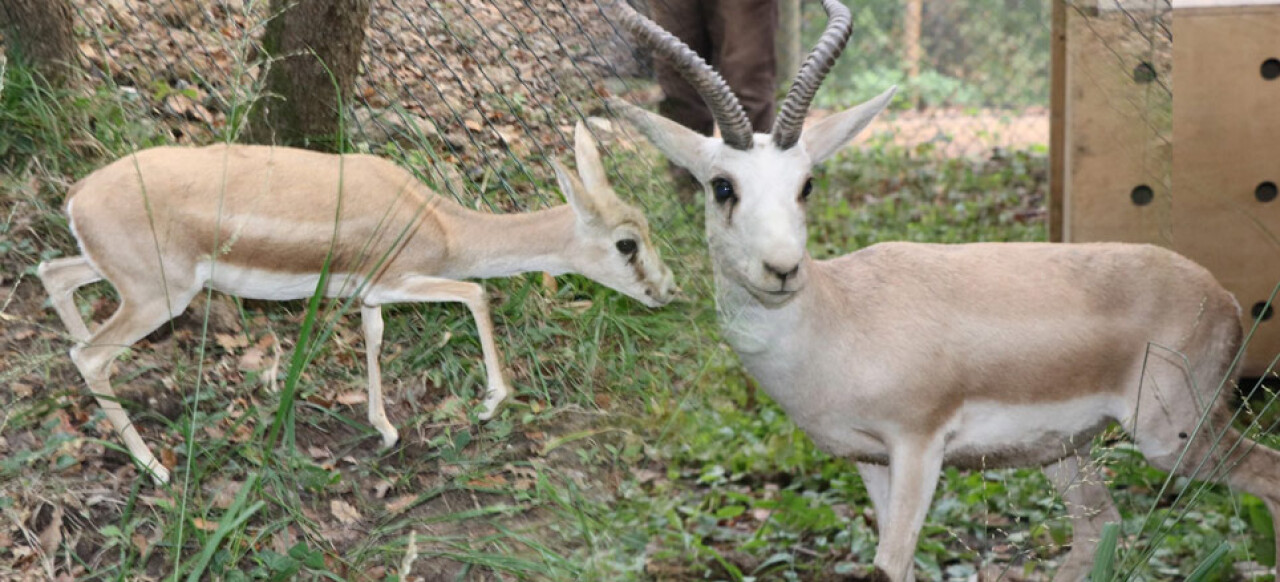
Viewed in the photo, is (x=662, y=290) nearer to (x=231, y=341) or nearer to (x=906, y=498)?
(x=906, y=498)

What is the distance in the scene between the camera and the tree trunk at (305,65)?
105 inches

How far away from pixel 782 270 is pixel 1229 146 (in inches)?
52.7

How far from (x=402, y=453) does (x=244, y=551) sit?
0.33 metres

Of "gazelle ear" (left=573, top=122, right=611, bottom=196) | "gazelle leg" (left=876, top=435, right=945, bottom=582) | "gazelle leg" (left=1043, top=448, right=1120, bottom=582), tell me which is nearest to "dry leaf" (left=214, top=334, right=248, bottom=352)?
"gazelle ear" (left=573, top=122, right=611, bottom=196)

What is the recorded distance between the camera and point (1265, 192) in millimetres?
3127

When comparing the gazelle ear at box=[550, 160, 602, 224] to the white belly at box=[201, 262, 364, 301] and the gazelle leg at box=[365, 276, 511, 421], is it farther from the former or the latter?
the white belly at box=[201, 262, 364, 301]

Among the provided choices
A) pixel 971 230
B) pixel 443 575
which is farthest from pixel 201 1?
pixel 971 230

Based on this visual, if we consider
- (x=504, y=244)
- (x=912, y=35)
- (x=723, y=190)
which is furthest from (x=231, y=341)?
(x=912, y=35)

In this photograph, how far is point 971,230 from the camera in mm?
5266

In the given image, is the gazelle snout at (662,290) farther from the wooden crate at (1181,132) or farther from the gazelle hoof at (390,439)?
the wooden crate at (1181,132)

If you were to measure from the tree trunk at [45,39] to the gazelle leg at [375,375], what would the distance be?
797mm

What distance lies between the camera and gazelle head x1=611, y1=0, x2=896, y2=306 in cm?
233

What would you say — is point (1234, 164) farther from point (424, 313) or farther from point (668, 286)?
point (424, 313)

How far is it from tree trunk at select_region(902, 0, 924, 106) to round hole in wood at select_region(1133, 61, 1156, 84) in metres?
4.85
